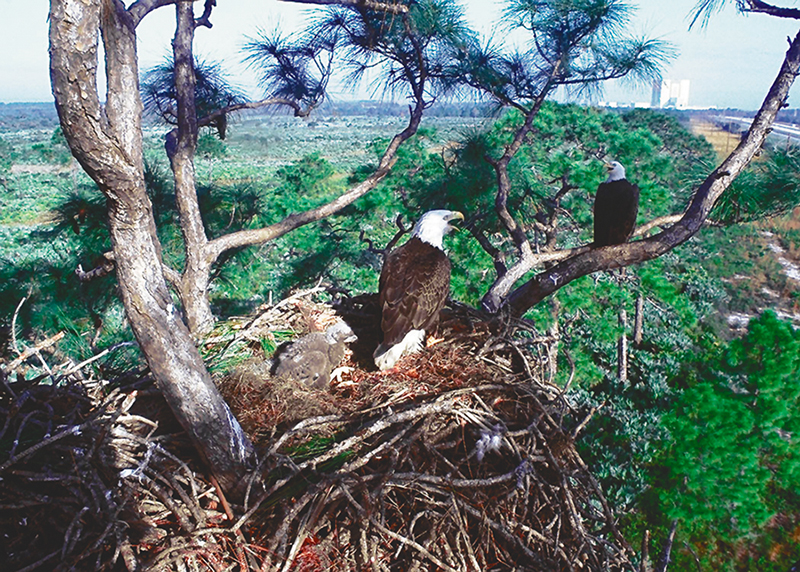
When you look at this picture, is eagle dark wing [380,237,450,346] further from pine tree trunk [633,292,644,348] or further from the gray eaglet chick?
pine tree trunk [633,292,644,348]

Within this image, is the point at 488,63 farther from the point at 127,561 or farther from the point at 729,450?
the point at 127,561

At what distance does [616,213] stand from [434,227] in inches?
89.3

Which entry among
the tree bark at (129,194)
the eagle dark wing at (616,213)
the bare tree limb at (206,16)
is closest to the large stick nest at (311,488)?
the tree bark at (129,194)

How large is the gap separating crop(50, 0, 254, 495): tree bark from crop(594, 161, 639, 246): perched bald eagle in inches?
164

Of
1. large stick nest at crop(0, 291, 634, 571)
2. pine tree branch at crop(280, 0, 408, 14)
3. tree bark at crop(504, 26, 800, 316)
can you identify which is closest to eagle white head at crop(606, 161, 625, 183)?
tree bark at crop(504, 26, 800, 316)

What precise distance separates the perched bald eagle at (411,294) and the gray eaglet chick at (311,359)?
274mm

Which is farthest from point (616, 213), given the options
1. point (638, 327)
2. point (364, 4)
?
point (638, 327)

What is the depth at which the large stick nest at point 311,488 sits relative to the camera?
166cm

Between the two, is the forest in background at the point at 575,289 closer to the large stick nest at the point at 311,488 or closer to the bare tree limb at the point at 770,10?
the large stick nest at the point at 311,488

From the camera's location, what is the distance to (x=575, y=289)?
710 cm

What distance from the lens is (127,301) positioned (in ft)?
4.89

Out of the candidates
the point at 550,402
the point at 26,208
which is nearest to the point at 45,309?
the point at 550,402

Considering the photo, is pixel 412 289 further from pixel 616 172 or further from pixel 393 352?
pixel 616 172

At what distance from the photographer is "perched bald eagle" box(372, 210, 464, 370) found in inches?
119
